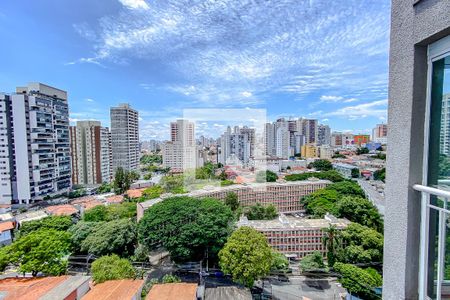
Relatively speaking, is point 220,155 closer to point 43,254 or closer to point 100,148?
point 100,148

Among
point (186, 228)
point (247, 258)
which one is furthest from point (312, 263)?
point (186, 228)

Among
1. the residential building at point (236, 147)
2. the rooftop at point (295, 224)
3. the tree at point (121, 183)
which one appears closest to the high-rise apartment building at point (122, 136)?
the tree at point (121, 183)

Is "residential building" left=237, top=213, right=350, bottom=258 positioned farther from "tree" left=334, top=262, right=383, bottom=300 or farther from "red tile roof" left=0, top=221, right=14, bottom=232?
"red tile roof" left=0, top=221, right=14, bottom=232

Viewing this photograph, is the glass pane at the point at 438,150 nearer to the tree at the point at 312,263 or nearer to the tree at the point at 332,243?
the tree at the point at 312,263

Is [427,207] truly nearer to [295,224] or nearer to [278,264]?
[278,264]

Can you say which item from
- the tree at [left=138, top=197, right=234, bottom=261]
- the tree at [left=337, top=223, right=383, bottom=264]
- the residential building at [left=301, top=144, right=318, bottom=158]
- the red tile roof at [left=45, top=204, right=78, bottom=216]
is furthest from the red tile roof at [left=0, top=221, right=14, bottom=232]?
the residential building at [left=301, top=144, right=318, bottom=158]

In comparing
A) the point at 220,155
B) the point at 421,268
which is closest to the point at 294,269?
the point at 421,268
